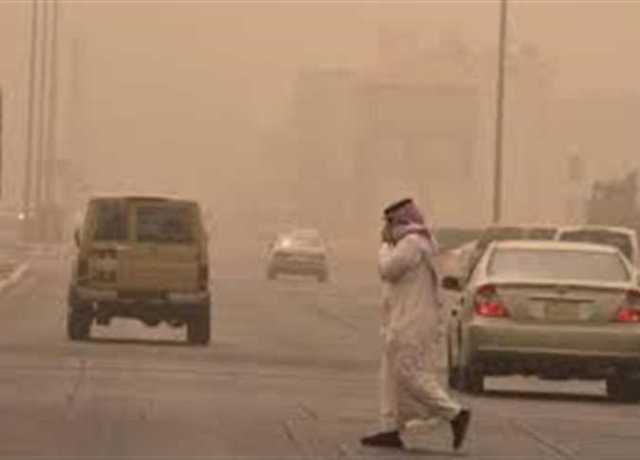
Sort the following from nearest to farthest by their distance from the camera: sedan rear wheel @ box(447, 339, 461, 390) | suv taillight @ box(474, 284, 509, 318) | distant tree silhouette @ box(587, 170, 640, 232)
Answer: suv taillight @ box(474, 284, 509, 318)
sedan rear wheel @ box(447, 339, 461, 390)
distant tree silhouette @ box(587, 170, 640, 232)

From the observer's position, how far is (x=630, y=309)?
26.3m

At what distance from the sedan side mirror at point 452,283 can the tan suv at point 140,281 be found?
9.79 meters

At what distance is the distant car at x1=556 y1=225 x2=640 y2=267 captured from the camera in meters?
49.5

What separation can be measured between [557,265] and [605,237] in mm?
23773

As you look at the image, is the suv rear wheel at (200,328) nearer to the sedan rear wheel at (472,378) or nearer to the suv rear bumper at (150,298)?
the suv rear bumper at (150,298)

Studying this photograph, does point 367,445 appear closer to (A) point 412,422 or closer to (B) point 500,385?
(A) point 412,422

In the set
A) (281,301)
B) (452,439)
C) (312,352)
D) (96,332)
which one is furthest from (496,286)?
(281,301)

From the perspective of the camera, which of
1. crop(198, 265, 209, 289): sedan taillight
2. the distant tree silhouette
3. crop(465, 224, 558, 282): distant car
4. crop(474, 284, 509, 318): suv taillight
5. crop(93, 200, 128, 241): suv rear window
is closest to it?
crop(474, 284, 509, 318): suv taillight

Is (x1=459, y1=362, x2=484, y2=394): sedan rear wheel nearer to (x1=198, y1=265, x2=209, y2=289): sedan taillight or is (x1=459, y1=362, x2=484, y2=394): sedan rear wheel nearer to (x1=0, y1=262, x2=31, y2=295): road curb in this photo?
(x1=198, y1=265, x2=209, y2=289): sedan taillight

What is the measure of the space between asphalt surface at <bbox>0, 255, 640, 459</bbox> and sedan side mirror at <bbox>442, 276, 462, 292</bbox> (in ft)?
4.05

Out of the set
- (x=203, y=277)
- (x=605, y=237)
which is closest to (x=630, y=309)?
(x=203, y=277)

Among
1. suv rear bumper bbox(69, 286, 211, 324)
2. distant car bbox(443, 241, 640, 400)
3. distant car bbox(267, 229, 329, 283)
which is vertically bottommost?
distant car bbox(267, 229, 329, 283)

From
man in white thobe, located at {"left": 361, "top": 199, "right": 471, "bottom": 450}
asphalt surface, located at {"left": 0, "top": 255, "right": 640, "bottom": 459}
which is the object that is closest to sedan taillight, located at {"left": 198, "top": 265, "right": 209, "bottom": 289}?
asphalt surface, located at {"left": 0, "top": 255, "right": 640, "bottom": 459}

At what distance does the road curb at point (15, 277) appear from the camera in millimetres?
61537
